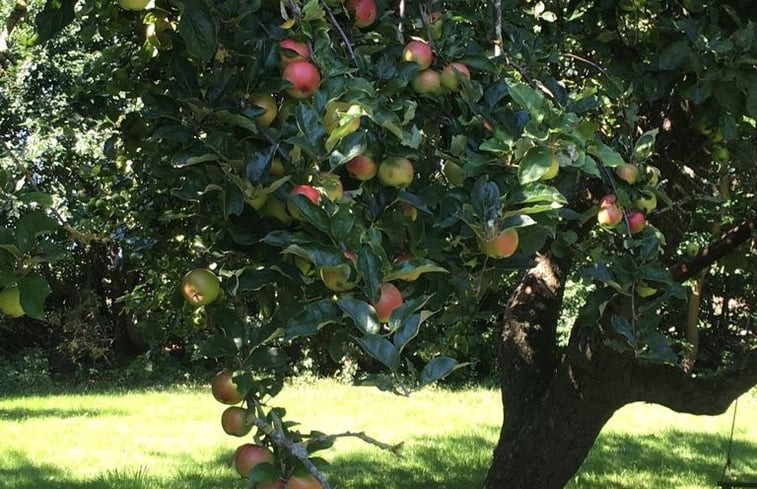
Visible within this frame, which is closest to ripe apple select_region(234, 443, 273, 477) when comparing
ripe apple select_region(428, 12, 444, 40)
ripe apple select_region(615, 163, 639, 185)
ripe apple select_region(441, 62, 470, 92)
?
ripe apple select_region(441, 62, 470, 92)

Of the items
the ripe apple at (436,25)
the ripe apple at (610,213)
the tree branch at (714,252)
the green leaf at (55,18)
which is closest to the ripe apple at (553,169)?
the ripe apple at (436,25)

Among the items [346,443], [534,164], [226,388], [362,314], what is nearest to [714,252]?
[534,164]

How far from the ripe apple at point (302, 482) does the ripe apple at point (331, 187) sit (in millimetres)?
317

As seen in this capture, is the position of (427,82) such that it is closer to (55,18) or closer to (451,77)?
(451,77)

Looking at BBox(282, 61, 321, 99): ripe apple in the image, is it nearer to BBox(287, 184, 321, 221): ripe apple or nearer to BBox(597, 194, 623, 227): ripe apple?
BBox(287, 184, 321, 221): ripe apple

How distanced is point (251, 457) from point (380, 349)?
1.02ft

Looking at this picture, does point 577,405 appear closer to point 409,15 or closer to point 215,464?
point 409,15

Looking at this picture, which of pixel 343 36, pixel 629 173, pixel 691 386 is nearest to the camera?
pixel 343 36

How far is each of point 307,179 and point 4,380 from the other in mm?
9429

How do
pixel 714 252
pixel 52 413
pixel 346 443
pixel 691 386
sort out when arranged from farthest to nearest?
pixel 52 413 < pixel 346 443 < pixel 691 386 < pixel 714 252

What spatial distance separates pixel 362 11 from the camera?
128 cm

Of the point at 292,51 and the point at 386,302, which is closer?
the point at 386,302

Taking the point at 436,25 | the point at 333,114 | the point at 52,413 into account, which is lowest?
the point at 52,413

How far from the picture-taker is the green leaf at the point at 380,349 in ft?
2.80
